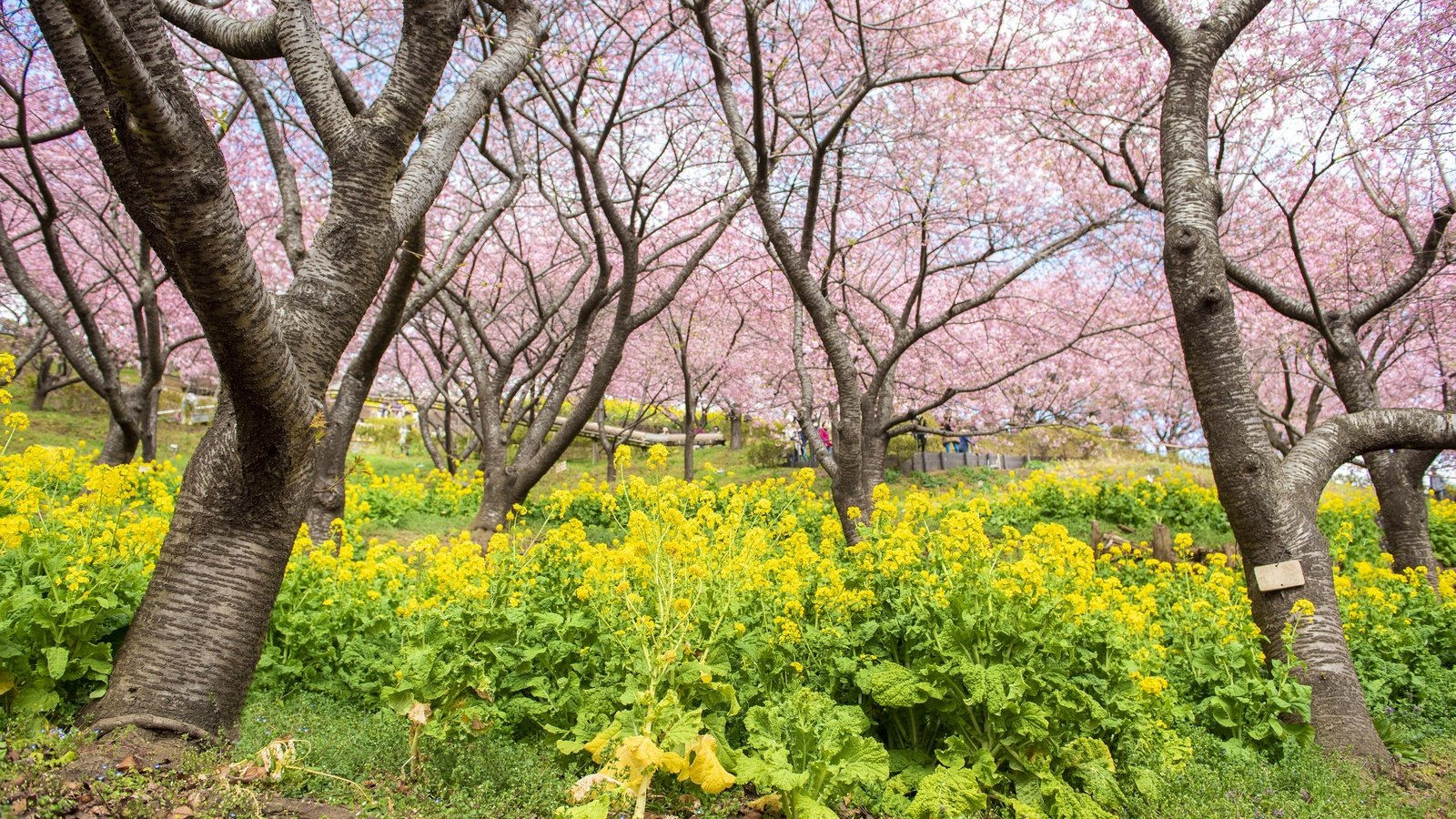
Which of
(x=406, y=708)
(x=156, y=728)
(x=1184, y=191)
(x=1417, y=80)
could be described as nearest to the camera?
(x=156, y=728)

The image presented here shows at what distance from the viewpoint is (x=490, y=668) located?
3402 millimetres

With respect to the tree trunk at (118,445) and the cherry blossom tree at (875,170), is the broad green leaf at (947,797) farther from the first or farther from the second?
the tree trunk at (118,445)

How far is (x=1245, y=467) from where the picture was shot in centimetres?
471

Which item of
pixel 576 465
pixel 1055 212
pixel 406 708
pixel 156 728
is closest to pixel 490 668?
pixel 406 708

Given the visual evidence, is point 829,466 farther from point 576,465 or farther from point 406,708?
point 576,465

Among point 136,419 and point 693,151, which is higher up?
point 693,151

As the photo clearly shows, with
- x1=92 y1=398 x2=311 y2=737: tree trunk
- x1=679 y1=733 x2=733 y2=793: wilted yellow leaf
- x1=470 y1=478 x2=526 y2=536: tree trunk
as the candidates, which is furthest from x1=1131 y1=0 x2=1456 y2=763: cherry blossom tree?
x1=470 y1=478 x2=526 y2=536: tree trunk

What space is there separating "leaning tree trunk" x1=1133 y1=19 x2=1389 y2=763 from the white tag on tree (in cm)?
5

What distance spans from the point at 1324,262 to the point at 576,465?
1989 centimetres

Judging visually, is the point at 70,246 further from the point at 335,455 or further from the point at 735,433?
the point at 735,433

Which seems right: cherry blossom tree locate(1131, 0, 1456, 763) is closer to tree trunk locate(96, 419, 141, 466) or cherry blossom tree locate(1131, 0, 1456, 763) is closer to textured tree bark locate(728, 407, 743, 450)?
tree trunk locate(96, 419, 141, 466)

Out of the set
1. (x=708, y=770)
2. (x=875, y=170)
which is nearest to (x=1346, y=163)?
(x=875, y=170)

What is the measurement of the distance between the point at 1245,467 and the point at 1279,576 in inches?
26.5

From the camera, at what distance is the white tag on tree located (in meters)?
4.66
